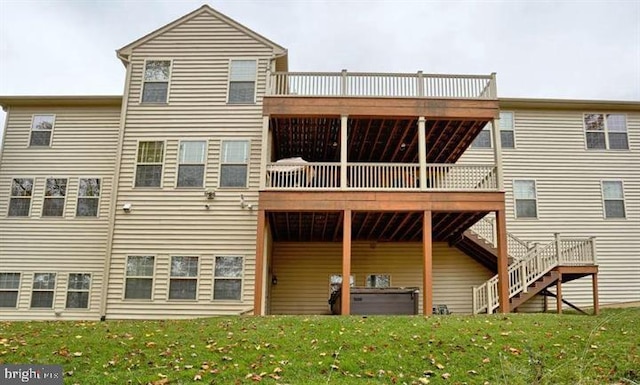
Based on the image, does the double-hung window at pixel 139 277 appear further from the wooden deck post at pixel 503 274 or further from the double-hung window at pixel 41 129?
the wooden deck post at pixel 503 274

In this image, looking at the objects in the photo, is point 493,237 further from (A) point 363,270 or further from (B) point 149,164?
(B) point 149,164

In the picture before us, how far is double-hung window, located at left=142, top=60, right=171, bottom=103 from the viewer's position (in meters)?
15.9

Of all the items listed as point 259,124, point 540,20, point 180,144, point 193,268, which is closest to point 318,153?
point 259,124

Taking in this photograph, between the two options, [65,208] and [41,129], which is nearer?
[65,208]

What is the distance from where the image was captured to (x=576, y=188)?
1869 centimetres

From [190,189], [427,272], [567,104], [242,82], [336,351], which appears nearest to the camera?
[336,351]

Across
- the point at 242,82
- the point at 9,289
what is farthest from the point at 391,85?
the point at 9,289

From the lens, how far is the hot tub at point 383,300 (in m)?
13.6

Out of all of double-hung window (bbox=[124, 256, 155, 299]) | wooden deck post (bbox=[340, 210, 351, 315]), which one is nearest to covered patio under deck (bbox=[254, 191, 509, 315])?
wooden deck post (bbox=[340, 210, 351, 315])

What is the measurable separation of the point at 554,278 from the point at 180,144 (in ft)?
38.4

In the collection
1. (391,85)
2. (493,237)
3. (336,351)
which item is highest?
(391,85)

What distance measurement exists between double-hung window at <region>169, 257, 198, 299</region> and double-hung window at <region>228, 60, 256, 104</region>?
16.1 feet

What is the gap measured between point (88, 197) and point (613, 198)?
18210mm

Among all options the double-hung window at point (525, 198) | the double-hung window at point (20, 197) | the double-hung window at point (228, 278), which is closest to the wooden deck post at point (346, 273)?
the double-hung window at point (228, 278)
